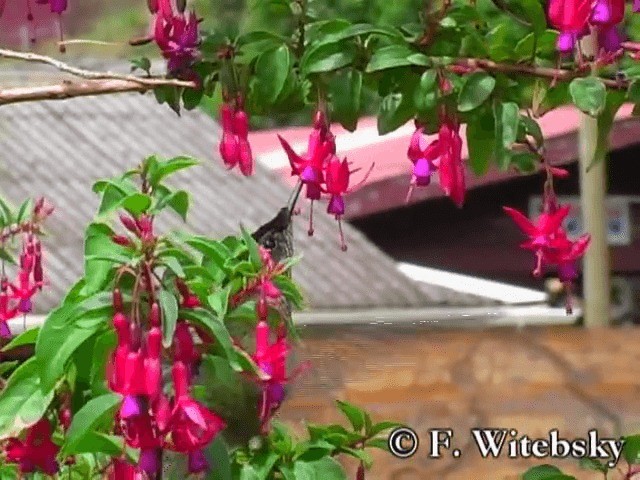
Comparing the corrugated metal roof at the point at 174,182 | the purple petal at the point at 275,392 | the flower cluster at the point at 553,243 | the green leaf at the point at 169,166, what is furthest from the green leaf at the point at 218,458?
the corrugated metal roof at the point at 174,182

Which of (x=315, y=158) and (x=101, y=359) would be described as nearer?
(x=101, y=359)

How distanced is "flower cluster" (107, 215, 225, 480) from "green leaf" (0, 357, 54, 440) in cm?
11

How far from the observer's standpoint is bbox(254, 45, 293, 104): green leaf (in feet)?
3.55

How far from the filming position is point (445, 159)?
3.48ft

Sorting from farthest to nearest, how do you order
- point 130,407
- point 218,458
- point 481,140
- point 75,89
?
point 481,140
point 75,89
point 218,458
point 130,407

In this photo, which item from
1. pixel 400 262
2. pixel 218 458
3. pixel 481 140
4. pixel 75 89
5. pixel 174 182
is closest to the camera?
pixel 218 458

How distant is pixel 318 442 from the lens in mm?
1078

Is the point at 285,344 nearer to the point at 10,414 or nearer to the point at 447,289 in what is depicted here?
the point at 10,414

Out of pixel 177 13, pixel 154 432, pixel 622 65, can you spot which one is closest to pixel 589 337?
pixel 622 65

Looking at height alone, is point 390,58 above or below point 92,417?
above

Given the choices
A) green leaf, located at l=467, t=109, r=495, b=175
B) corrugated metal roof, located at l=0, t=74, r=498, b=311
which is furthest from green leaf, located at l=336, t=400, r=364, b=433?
corrugated metal roof, located at l=0, t=74, r=498, b=311

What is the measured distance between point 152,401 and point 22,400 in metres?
0.16

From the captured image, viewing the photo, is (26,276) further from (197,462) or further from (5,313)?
(197,462)

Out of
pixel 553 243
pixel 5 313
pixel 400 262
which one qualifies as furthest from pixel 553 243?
pixel 400 262
